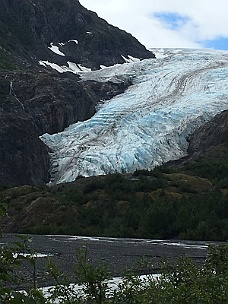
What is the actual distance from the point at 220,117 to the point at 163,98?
276 inches

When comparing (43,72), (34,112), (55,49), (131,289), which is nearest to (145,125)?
(34,112)

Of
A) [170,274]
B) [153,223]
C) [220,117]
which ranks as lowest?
[153,223]

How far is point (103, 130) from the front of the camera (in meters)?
47.3

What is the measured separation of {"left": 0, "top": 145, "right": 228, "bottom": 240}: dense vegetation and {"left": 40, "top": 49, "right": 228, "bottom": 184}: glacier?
687 centimetres

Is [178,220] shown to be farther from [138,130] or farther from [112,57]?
[112,57]

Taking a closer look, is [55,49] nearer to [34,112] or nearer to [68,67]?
[68,67]

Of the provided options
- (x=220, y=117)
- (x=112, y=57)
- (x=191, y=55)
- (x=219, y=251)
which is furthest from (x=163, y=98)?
(x=219, y=251)

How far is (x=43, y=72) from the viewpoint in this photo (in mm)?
63281

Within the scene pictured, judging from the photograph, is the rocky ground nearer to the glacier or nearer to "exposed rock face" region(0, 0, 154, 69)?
the glacier

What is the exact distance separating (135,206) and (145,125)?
1962 cm

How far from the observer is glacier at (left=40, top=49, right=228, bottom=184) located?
42000 mm

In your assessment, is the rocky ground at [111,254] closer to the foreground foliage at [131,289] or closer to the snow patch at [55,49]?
the foreground foliage at [131,289]

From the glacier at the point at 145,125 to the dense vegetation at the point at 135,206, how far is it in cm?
687

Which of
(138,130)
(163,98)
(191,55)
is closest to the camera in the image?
(138,130)
